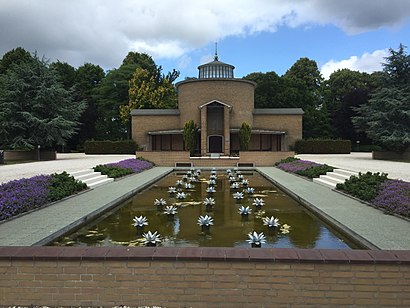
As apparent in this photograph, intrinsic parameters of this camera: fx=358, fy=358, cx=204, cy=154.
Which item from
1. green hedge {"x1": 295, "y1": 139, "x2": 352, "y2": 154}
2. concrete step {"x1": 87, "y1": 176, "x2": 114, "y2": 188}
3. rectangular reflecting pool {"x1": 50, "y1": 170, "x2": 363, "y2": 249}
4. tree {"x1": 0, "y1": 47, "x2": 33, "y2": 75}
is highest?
tree {"x1": 0, "y1": 47, "x2": 33, "y2": 75}

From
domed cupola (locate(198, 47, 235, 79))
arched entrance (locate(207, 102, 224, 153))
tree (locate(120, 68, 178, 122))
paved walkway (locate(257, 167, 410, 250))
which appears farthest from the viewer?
tree (locate(120, 68, 178, 122))

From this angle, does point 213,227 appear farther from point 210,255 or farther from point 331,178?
point 331,178

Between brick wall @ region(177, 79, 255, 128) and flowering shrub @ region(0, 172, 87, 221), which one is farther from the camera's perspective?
brick wall @ region(177, 79, 255, 128)

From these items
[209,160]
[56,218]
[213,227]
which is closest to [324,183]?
[213,227]

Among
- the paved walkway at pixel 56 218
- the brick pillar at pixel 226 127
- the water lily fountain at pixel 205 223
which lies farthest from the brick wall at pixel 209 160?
the water lily fountain at pixel 205 223

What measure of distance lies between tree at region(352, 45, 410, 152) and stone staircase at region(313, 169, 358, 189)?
15855 millimetres

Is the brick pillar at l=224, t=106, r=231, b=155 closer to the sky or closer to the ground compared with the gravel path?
closer to the sky

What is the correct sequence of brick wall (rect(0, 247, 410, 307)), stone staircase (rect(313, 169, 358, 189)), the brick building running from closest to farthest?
brick wall (rect(0, 247, 410, 307)) < stone staircase (rect(313, 169, 358, 189)) < the brick building

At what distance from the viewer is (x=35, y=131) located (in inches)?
1160

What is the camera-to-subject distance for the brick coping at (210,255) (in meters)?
3.84

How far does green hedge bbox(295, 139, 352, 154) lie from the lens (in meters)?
39.5

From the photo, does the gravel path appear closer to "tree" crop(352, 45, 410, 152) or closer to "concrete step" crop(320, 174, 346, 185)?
"concrete step" crop(320, 174, 346, 185)

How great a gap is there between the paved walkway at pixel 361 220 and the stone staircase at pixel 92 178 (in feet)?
24.6

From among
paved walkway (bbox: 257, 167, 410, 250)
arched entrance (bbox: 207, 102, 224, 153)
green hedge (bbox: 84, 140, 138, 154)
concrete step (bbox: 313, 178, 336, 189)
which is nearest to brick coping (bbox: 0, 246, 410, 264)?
paved walkway (bbox: 257, 167, 410, 250)
